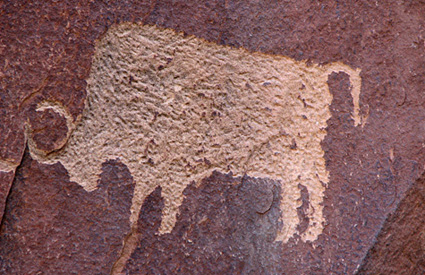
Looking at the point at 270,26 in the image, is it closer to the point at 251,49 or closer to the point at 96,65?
the point at 251,49

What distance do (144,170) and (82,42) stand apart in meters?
0.30

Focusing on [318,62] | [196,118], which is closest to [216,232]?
[196,118]

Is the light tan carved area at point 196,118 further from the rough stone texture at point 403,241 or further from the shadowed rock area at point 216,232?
the rough stone texture at point 403,241

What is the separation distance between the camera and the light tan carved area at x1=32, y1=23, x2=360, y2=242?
811mm

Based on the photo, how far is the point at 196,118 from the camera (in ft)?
2.74

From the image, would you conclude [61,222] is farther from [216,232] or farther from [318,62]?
[318,62]

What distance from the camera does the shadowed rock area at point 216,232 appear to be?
0.83 meters

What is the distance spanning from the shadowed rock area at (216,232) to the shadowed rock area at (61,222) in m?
0.06

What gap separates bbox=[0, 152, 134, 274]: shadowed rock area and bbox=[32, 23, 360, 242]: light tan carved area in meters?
0.03

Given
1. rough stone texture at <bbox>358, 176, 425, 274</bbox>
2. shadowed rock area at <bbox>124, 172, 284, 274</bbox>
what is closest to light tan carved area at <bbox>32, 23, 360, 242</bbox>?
shadowed rock area at <bbox>124, 172, 284, 274</bbox>

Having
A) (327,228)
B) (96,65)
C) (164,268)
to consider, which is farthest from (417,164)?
(96,65)

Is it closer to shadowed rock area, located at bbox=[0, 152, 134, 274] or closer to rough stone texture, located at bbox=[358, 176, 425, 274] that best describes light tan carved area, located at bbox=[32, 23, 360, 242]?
shadowed rock area, located at bbox=[0, 152, 134, 274]

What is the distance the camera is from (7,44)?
2.56 feet

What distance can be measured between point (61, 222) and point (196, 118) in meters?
0.37
